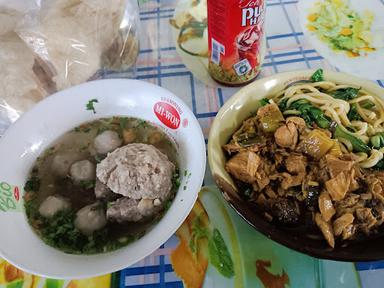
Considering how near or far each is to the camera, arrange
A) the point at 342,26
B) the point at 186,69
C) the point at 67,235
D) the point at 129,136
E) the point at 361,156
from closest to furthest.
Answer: the point at 67,235
the point at 361,156
the point at 129,136
the point at 186,69
the point at 342,26

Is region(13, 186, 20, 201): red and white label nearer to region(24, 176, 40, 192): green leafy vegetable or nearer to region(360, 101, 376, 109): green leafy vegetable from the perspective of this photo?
region(24, 176, 40, 192): green leafy vegetable

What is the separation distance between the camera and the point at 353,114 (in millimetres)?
1079

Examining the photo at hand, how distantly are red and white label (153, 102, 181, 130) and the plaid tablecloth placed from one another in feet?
0.60

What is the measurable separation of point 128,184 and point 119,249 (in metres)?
0.16

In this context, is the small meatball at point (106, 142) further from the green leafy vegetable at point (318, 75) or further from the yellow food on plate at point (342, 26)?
the yellow food on plate at point (342, 26)

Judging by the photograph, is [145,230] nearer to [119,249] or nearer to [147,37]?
[119,249]

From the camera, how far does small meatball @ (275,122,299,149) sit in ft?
3.08

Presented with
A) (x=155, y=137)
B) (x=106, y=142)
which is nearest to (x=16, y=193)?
(x=106, y=142)

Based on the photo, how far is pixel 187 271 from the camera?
34.1 inches

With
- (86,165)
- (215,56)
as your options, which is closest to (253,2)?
(215,56)

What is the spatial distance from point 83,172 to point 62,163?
0.09m

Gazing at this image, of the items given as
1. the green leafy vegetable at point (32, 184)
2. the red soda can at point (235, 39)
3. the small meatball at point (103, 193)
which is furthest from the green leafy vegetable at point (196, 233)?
the red soda can at point (235, 39)

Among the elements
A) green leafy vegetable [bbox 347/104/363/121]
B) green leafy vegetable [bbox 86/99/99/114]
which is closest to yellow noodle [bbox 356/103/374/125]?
green leafy vegetable [bbox 347/104/363/121]

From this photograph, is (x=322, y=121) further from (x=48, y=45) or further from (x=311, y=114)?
(x=48, y=45)
